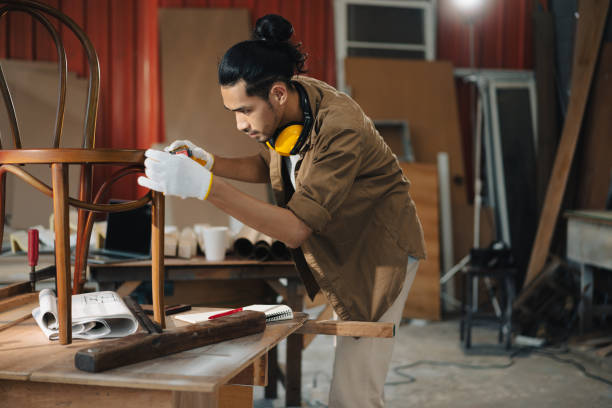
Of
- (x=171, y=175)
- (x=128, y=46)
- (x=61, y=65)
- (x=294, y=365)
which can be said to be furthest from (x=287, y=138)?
(x=128, y=46)

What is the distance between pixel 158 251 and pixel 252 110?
1.60 ft

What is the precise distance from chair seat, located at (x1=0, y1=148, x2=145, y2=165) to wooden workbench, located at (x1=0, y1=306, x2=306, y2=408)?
1.35 ft

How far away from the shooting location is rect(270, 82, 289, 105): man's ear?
1682mm

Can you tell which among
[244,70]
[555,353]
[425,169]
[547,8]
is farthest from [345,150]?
[547,8]

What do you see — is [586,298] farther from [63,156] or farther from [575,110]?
[63,156]

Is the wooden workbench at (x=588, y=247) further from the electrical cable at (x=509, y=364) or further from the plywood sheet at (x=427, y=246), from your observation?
the plywood sheet at (x=427, y=246)

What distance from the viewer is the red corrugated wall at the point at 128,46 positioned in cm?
512

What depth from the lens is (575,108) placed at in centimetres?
459

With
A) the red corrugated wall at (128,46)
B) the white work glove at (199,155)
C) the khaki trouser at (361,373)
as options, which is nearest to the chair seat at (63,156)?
the white work glove at (199,155)

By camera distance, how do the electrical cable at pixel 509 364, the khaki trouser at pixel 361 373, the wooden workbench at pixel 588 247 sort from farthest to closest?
1. the wooden workbench at pixel 588 247
2. the electrical cable at pixel 509 364
3. the khaki trouser at pixel 361 373

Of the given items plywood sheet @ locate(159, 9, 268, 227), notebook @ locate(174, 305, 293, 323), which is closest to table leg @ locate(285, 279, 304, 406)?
notebook @ locate(174, 305, 293, 323)

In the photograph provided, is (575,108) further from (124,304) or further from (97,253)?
(124,304)

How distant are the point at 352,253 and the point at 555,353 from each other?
2.78 m

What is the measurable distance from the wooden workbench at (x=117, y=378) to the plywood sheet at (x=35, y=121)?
3782mm
